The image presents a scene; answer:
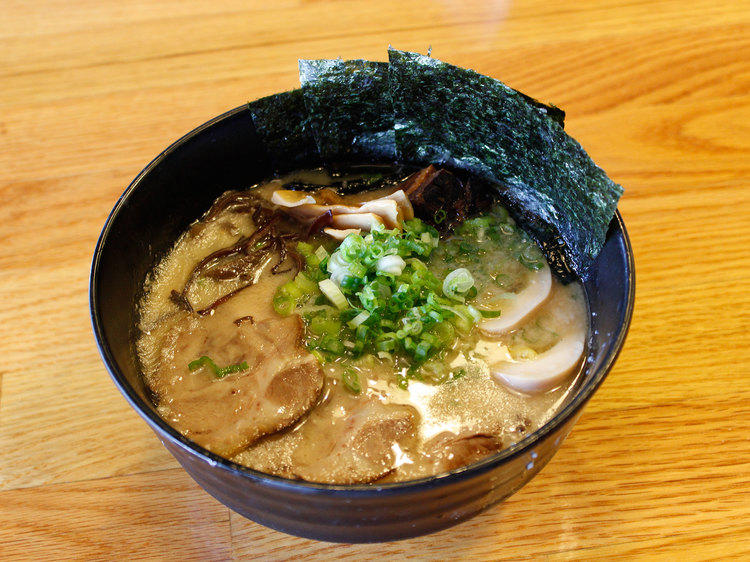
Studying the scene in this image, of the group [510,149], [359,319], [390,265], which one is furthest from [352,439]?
[510,149]

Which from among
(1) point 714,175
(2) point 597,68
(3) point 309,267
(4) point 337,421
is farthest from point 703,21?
(4) point 337,421

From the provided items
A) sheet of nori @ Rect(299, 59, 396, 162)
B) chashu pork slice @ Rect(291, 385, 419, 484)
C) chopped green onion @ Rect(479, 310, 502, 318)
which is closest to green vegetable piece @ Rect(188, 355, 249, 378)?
chashu pork slice @ Rect(291, 385, 419, 484)

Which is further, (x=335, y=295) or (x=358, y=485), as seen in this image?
(x=335, y=295)

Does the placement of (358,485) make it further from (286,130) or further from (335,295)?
(286,130)

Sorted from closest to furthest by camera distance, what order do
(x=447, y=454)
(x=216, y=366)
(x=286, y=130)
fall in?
(x=447, y=454), (x=216, y=366), (x=286, y=130)

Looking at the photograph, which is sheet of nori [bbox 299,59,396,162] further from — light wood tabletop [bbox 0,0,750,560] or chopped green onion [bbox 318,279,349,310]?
light wood tabletop [bbox 0,0,750,560]

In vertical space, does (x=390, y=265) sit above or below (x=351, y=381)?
above
